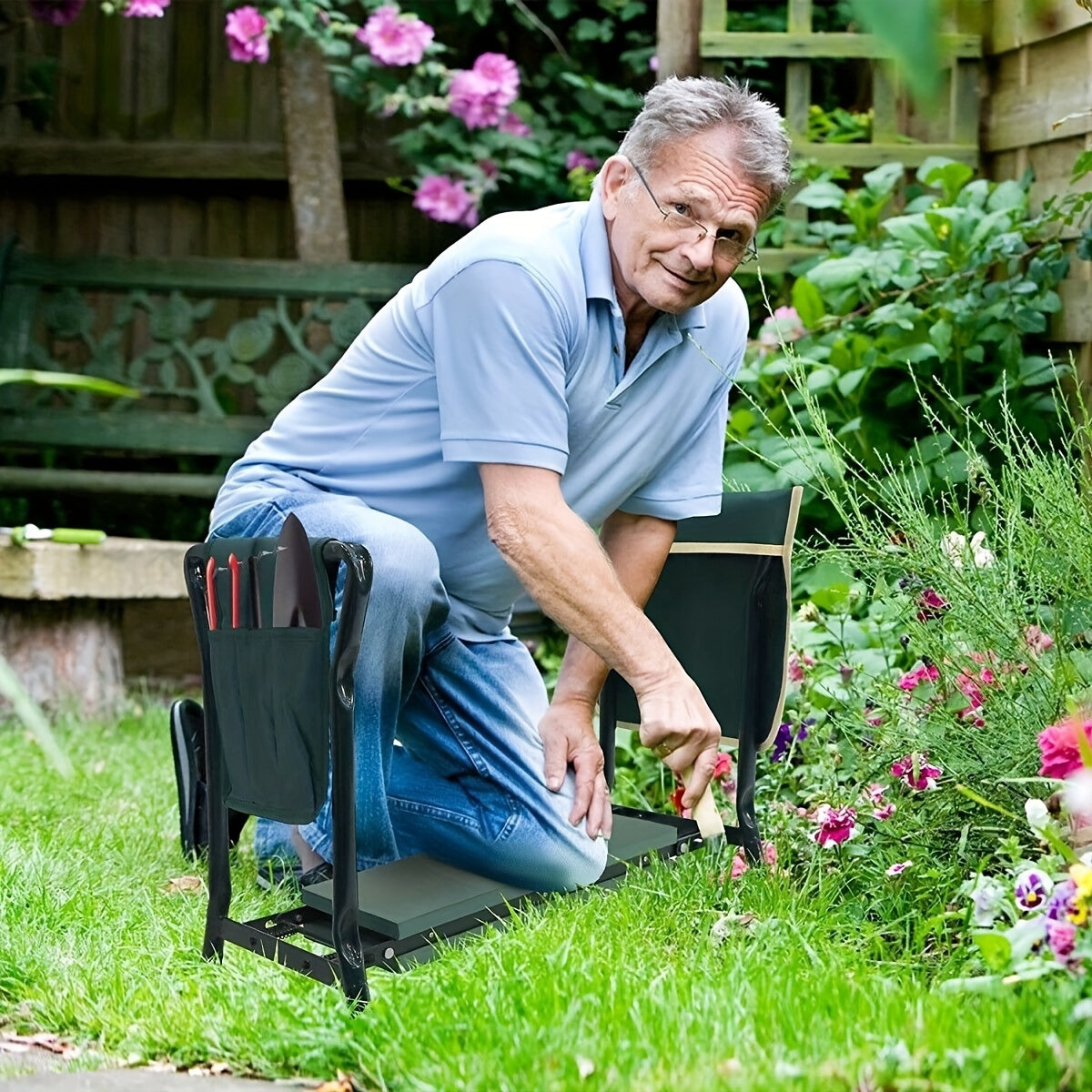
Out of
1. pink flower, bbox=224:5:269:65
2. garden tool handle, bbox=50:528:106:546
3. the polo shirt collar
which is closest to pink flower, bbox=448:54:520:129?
pink flower, bbox=224:5:269:65

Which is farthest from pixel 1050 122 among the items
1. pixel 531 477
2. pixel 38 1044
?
pixel 38 1044

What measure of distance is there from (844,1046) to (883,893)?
0.60 m

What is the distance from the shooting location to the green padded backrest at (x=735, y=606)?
7.00 ft

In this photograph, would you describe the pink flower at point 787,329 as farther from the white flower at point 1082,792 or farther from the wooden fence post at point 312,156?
the white flower at point 1082,792

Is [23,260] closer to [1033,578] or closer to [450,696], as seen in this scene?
[450,696]

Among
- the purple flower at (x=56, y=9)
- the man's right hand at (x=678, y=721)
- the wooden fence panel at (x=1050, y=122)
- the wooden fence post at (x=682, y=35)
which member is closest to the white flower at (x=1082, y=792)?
the man's right hand at (x=678, y=721)

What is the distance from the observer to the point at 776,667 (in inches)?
84.7

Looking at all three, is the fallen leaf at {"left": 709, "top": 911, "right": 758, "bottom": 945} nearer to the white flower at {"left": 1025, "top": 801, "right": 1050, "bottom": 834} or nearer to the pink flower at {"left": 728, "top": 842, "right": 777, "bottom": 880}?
the pink flower at {"left": 728, "top": 842, "right": 777, "bottom": 880}

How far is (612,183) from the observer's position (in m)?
2.01

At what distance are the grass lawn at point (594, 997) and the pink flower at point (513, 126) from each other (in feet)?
8.61

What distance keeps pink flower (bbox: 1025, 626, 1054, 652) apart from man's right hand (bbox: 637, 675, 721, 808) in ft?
1.44

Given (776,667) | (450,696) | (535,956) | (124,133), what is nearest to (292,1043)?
(535,956)

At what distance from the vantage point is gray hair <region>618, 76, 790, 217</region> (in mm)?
1896

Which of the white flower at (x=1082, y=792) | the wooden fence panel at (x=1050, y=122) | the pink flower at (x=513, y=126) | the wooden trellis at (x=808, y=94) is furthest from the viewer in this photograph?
the pink flower at (x=513, y=126)
